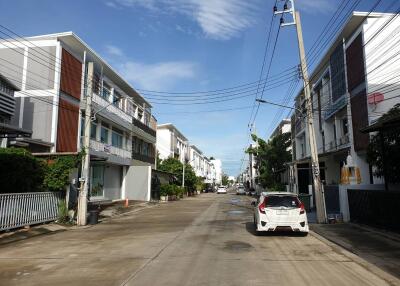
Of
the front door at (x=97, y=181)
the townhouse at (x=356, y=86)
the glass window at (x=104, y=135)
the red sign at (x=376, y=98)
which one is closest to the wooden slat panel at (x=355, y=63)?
the townhouse at (x=356, y=86)

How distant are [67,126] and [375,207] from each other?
19.2 meters

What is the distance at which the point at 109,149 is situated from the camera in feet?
111

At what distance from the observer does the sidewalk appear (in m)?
9.73

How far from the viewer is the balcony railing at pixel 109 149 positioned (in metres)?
30.4

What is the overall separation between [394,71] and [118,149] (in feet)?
76.0

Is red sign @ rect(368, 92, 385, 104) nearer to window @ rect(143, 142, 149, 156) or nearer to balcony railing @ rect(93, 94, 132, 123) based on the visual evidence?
balcony railing @ rect(93, 94, 132, 123)

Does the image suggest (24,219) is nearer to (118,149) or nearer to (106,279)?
(106,279)

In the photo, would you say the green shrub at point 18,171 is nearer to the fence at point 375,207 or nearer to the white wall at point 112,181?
the fence at point 375,207

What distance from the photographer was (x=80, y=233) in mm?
16422

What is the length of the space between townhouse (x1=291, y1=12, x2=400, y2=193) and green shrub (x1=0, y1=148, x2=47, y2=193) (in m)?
13.9

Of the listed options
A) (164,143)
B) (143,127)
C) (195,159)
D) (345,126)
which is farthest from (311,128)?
(195,159)

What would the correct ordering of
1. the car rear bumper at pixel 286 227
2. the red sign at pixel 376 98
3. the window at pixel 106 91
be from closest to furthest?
1. the car rear bumper at pixel 286 227
2. the red sign at pixel 376 98
3. the window at pixel 106 91

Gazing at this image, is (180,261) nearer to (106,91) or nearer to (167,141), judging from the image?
(106,91)

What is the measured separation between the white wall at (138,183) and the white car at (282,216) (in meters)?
26.6
